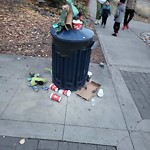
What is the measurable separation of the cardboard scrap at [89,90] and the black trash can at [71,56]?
0.41 ft

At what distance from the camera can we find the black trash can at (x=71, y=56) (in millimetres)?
3932

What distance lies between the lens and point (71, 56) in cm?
404

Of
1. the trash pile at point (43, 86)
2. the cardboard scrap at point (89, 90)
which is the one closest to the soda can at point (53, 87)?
the trash pile at point (43, 86)

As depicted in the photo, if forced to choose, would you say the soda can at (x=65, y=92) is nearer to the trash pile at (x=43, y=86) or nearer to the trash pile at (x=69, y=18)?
the trash pile at (x=43, y=86)

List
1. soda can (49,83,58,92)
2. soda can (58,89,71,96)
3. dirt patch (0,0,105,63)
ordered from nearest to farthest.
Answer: soda can (58,89,71,96) → soda can (49,83,58,92) → dirt patch (0,0,105,63)

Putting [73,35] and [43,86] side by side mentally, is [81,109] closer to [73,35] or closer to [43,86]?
[43,86]

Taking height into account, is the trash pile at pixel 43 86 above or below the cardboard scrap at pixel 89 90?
above

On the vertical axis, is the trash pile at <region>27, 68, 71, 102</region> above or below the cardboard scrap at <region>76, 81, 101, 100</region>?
above

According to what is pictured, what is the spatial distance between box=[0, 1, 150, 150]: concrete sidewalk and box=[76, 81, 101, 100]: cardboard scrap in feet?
0.35

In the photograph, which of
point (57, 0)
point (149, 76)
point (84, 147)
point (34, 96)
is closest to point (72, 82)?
point (34, 96)

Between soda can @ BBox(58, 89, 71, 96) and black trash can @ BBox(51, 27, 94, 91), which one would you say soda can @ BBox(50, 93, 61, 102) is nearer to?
soda can @ BBox(58, 89, 71, 96)

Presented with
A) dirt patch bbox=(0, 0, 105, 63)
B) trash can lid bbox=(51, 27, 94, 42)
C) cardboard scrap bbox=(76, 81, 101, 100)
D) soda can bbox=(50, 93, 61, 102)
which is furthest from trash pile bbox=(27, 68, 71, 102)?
dirt patch bbox=(0, 0, 105, 63)

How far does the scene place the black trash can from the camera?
3932 mm

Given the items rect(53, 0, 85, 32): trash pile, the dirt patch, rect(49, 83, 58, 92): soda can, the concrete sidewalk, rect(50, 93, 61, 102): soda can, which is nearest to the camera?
the concrete sidewalk
